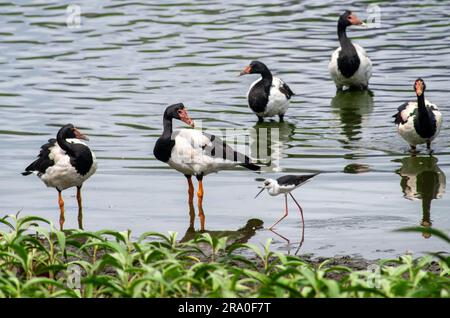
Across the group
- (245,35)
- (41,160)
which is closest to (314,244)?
(41,160)

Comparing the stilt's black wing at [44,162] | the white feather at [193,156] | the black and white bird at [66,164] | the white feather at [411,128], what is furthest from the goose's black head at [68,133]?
the white feather at [411,128]

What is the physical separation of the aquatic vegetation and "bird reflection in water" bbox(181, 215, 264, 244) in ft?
5.14

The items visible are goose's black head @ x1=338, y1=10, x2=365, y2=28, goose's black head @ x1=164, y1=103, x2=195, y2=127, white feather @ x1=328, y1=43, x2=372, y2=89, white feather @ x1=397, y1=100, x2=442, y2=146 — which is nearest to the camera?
goose's black head @ x1=164, y1=103, x2=195, y2=127

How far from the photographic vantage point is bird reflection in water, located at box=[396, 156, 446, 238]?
41.9 feet

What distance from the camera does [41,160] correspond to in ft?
40.9

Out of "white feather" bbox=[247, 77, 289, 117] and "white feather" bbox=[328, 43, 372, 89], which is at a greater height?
"white feather" bbox=[328, 43, 372, 89]

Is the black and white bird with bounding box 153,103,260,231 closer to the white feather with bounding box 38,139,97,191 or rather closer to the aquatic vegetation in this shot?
the white feather with bounding box 38,139,97,191

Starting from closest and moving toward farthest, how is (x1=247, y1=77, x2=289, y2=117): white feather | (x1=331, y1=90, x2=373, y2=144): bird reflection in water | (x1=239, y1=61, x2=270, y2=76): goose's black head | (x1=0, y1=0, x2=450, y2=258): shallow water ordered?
(x1=0, y1=0, x2=450, y2=258): shallow water
(x1=331, y1=90, x2=373, y2=144): bird reflection in water
(x1=247, y1=77, x2=289, y2=117): white feather
(x1=239, y1=61, x2=270, y2=76): goose's black head

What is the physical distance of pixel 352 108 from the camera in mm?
18672

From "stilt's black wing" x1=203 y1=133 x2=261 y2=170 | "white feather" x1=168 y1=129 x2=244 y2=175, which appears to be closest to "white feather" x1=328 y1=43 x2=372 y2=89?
"stilt's black wing" x1=203 y1=133 x2=261 y2=170

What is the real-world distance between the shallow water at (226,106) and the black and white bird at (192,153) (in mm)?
430

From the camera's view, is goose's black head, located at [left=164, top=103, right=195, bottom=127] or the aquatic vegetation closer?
the aquatic vegetation

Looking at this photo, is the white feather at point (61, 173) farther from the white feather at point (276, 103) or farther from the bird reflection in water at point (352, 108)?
the white feather at point (276, 103)

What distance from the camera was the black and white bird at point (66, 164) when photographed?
12.1 meters
